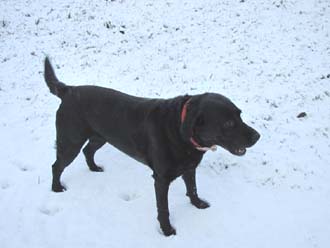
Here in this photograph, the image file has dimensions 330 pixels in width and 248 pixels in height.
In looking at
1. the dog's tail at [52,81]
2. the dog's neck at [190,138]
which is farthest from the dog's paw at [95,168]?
the dog's neck at [190,138]

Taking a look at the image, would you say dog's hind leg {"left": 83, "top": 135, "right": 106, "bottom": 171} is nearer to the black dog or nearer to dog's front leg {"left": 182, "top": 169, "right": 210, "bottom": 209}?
the black dog

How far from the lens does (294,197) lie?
5.30 meters

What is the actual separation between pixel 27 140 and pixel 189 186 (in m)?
2.98

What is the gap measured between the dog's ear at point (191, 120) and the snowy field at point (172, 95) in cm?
140

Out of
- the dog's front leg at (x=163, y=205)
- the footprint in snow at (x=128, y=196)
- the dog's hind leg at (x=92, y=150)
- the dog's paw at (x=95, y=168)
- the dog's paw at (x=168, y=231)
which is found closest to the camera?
the dog's front leg at (x=163, y=205)

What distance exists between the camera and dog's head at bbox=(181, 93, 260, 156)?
3.96 meters

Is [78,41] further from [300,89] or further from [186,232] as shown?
[186,232]

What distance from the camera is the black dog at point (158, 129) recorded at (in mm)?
3996

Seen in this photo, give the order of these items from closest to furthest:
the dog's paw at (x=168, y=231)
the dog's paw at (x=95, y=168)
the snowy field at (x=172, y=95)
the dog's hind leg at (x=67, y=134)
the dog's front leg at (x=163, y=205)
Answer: the dog's front leg at (x=163, y=205) < the dog's paw at (x=168, y=231) < the snowy field at (x=172, y=95) < the dog's hind leg at (x=67, y=134) < the dog's paw at (x=95, y=168)

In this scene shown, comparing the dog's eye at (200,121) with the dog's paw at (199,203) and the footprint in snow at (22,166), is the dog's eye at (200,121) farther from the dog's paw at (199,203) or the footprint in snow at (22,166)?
the footprint in snow at (22,166)

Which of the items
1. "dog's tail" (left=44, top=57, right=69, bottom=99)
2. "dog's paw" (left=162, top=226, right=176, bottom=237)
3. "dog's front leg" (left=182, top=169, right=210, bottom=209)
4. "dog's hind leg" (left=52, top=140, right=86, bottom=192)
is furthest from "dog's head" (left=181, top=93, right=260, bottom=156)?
"dog's tail" (left=44, top=57, right=69, bottom=99)

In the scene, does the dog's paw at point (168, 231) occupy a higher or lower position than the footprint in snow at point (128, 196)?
higher

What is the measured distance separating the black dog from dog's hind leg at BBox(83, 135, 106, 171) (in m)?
0.03

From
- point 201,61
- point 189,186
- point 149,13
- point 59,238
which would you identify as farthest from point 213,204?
point 149,13
